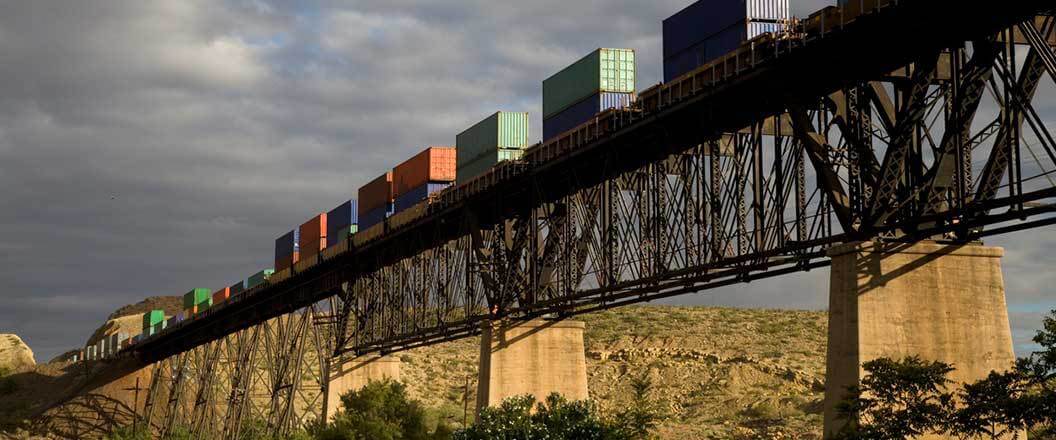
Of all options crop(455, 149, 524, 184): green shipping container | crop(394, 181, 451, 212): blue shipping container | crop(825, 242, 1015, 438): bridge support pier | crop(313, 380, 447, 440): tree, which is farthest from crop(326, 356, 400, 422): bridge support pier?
crop(825, 242, 1015, 438): bridge support pier

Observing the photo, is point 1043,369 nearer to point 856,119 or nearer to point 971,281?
point 971,281

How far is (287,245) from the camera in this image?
88500 mm

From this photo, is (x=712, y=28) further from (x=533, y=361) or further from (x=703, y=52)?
(x=533, y=361)

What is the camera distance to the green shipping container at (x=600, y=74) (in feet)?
147

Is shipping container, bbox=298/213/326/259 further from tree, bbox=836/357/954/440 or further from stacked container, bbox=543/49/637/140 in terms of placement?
tree, bbox=836/357/954/440

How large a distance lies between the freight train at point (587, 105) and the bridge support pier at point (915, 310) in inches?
240

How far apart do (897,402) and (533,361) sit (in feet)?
80.9

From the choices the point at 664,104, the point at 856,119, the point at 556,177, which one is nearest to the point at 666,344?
the point at 556,177

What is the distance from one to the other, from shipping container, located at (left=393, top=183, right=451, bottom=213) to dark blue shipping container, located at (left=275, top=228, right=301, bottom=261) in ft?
67.1

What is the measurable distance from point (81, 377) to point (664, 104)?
9992 cm

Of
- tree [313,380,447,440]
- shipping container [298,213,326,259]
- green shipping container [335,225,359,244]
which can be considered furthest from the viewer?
shipping container [298,213,326,259]

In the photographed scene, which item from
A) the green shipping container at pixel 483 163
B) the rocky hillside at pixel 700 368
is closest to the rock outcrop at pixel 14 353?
the rocky hillside at pixel 700 368

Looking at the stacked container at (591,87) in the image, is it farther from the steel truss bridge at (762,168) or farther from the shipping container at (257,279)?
the shipping container at (257,279)

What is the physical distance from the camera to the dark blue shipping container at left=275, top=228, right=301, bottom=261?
285 ft
